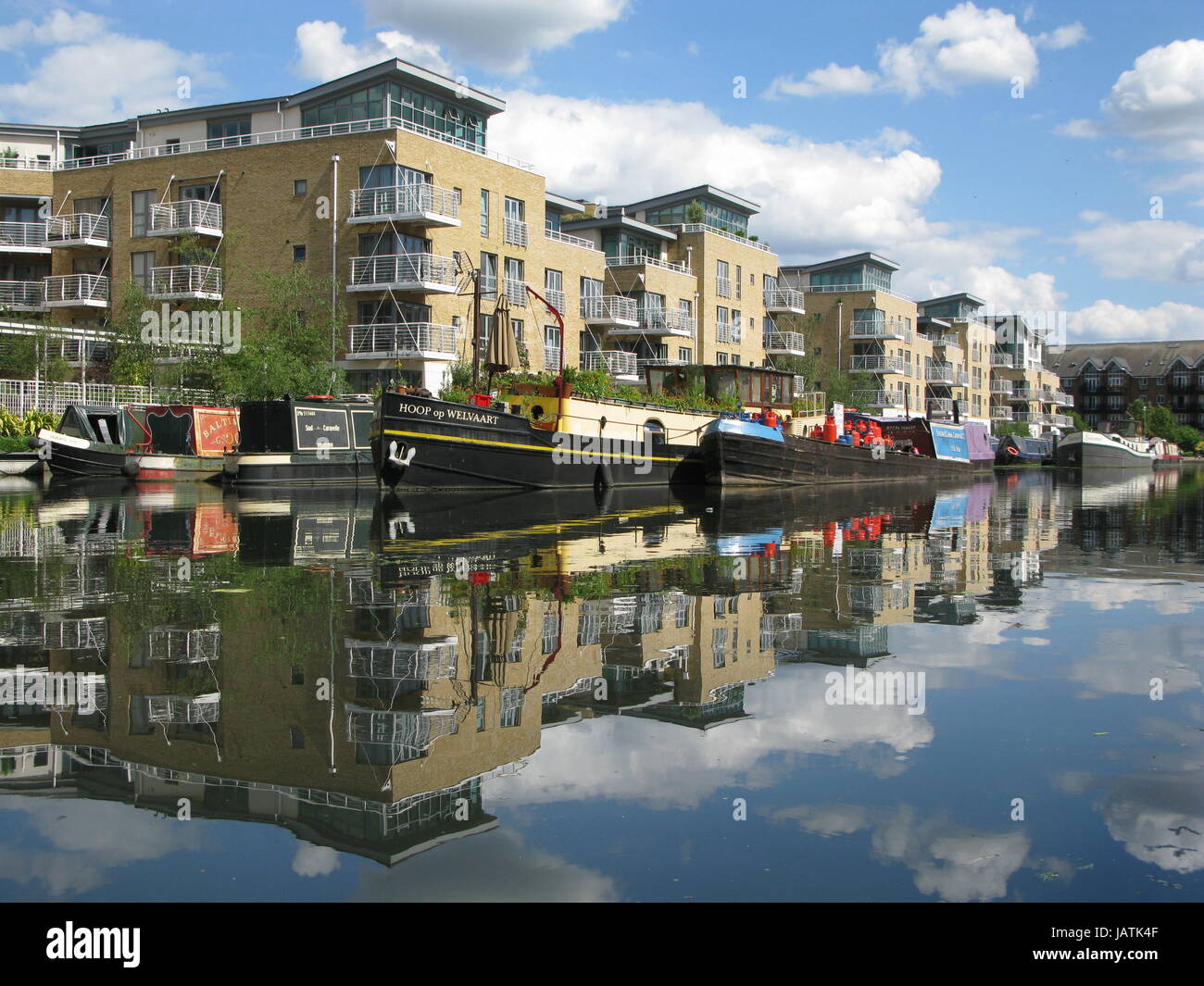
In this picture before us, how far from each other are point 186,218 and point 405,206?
9242 mm

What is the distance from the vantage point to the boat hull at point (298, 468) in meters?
31.1

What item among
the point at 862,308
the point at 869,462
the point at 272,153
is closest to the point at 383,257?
the point at 272,153

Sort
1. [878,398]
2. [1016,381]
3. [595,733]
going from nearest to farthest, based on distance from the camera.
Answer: [595,733] < [878,398] < [1016,381]

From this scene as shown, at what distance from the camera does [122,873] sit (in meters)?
3.82

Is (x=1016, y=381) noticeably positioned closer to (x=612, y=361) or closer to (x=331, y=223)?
(x=612, y=361)

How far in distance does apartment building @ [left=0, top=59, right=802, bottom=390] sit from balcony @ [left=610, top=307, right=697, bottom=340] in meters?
1.72

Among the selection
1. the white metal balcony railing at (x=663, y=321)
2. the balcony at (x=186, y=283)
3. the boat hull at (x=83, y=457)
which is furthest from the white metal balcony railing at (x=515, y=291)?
the boat hull at (x=83, y=457)

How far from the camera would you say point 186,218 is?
41375mm

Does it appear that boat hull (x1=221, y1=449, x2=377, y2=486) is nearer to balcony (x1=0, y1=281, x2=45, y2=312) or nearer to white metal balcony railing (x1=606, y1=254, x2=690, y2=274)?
balcony (x1=0, y1=281, x2=45, y2=312)

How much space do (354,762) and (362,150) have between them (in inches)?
1475

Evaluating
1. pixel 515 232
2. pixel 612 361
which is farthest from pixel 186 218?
pixel 612 361

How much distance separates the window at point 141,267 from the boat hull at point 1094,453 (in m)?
53.8

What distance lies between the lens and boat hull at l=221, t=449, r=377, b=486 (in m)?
31.1

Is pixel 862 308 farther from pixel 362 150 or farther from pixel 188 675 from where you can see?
pixel 188 675
